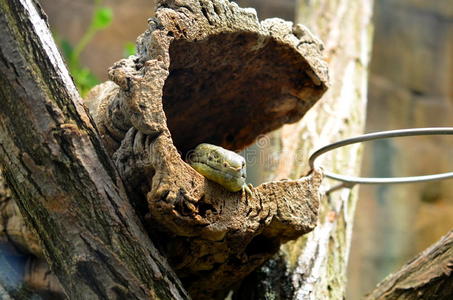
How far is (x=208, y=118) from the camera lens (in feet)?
7.69

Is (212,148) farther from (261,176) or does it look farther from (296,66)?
(261,176)

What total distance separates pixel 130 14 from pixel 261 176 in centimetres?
385

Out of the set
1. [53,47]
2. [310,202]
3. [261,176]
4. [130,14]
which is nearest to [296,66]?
[310,202]

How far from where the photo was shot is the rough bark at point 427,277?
6.39 feet

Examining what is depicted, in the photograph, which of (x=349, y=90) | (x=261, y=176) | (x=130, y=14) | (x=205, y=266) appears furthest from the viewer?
(x=130, y=14)

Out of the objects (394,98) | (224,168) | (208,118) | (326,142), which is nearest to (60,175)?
(224,168)

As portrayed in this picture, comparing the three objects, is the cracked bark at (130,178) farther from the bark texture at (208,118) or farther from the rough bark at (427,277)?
the rough bark at (427,277)

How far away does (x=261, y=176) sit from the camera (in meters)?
2.83

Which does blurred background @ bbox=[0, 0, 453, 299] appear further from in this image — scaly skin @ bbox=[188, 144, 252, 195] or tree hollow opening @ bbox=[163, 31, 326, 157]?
scaly skin @ bbox=[188, 144, 252, 195]

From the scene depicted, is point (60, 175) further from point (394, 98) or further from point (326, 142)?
point (394, 98)

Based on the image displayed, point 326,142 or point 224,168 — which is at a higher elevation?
point 326,142

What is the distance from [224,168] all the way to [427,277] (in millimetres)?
811

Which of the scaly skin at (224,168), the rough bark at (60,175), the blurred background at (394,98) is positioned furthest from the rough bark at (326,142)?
the blurred background at (394,98)

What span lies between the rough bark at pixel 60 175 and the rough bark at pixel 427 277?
89 cm
